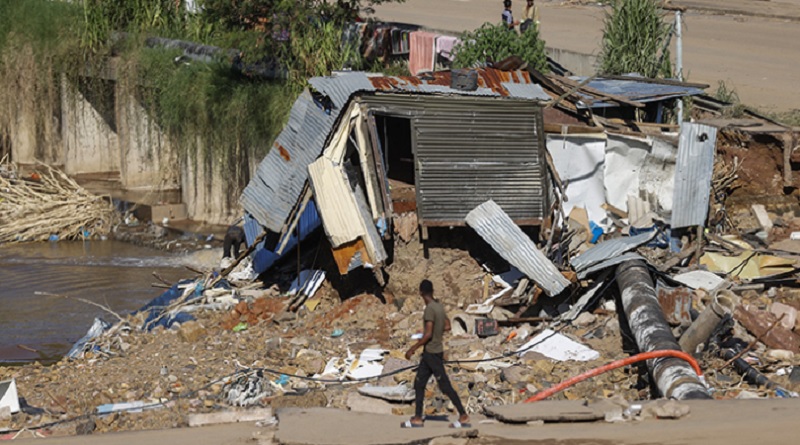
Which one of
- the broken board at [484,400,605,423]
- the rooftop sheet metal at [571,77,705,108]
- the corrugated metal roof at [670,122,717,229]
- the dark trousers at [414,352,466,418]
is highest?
the rooftop sheet metal at [571,77,705,108]

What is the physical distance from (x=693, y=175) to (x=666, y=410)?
5.24m

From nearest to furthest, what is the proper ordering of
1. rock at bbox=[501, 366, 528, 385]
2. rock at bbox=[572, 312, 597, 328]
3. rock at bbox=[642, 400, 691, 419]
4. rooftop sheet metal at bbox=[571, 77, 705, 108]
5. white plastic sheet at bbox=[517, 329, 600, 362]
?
rock at bbox=[642, 400, 691, 419]
rock at bbox=[501, 366, 528, 385]
white plastic sheet at bbox=[517, 329, 600, 362]
rock at bbox=[572, 312, 597, 328]
rooftop sheet metal at bbox=[571, 77, 705, 108]

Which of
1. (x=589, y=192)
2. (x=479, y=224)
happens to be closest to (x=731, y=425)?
(x=479, y=224)

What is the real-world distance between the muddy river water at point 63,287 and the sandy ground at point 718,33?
10.2 meters

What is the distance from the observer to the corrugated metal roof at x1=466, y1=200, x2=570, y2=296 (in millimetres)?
12008

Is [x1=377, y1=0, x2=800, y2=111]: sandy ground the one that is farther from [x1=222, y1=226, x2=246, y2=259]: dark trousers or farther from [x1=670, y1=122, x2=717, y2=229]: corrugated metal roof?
[x1=222, y1=226, x2=246, y2=259]: dark trousers

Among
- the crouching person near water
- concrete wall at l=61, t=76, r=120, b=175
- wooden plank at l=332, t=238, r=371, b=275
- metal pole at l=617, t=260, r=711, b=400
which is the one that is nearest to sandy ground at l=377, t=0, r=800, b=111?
concrete wall at l=61, t=76, r=120, b=175

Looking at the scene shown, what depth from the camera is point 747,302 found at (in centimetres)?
1177

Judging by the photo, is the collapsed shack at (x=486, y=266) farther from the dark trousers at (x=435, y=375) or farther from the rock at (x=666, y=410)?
the dark trousers at (x=435, y=375)

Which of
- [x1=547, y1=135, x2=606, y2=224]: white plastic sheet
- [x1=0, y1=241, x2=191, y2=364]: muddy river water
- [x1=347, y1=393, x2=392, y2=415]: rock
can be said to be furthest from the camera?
[x1=0, y1=241, x2=191, y2=364]: muddy river water

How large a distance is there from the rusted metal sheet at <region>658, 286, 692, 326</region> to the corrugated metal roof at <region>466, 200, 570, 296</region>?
100 centimetres

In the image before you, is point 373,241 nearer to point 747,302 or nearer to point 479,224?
point 479,224

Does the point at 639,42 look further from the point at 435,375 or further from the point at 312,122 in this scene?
the point at 435,375

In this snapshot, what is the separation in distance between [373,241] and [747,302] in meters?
3.91
